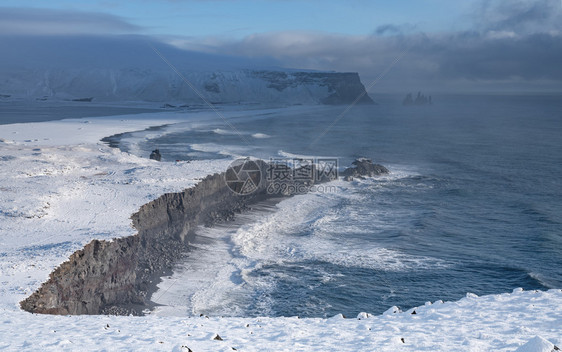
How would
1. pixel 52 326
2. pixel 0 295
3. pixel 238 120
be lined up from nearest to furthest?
1. pixel 52 326
2. pixel 0 295
3. pixel 238 120

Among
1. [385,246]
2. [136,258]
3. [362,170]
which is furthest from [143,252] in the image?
[362,170]

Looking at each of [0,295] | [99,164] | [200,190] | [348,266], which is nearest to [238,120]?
[99,164]

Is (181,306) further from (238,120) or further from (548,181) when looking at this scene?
(238,120)

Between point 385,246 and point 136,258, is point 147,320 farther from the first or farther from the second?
point 385,246

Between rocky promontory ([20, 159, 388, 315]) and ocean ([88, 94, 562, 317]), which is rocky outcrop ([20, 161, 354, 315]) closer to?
rocky promontory ([20, 159, 388, 315])

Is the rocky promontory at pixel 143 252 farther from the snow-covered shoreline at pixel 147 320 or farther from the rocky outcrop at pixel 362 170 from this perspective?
the rocky outcrop at pixel 362 170
